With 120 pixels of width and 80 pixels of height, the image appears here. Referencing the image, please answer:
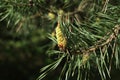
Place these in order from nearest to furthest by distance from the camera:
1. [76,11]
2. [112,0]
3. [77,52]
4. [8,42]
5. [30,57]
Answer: [77,52] < [112,0] < [76,11] < [8,42] < [30,57]

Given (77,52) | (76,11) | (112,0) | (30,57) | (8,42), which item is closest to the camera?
(77,52)

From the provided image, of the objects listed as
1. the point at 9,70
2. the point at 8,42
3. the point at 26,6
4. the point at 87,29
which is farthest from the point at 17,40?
the point at 87,29

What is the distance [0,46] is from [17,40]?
179 millimetres

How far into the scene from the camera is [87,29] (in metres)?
0.88

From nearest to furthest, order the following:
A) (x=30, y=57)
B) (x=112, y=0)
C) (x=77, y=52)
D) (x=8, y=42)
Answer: (x=77, y=52), (x=112, y=0), (x=8, y=42), (x=30, y=57)

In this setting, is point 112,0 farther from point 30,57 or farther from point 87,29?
point 30,57

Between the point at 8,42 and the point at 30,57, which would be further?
the point at 30,57

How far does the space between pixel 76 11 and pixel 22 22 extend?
0.23 m

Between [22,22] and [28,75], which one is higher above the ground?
[22,22]

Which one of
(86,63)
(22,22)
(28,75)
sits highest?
(22,22)

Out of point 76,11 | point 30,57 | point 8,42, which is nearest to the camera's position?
point 76,11

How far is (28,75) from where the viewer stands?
3117mm

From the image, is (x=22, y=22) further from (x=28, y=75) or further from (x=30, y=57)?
(x=30, y=57)

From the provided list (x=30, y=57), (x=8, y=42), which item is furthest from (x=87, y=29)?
(x=30, y=57)
